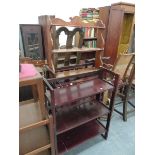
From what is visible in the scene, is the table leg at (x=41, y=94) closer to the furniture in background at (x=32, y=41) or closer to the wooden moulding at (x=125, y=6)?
the furniture in background at (x=32, y=41)

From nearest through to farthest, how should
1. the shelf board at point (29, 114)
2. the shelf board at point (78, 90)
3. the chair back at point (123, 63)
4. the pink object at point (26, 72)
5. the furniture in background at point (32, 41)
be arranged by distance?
1. the pink object at point (26, 72)
2. the shelf board at point (29, 114)
3. the shelf board at point (78, 90)
4. the furniture in background at point (32, 41)
5. the chair back at point (123, 63)

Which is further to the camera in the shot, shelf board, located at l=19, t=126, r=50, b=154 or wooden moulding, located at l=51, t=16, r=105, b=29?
wooden moulding, located at l=51, t=16, r=105, b=29

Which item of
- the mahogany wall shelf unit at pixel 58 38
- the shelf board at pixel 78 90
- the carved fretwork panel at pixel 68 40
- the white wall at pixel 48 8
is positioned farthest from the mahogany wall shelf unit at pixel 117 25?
the shelf board at pixel 78 90

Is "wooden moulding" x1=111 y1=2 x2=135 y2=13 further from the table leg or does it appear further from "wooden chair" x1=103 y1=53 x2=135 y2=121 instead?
the table leg

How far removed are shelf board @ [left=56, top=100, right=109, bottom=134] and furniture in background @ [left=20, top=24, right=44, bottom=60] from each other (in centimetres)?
83

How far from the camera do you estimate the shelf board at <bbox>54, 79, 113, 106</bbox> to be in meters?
1.30

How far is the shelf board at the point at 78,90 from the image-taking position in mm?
1302

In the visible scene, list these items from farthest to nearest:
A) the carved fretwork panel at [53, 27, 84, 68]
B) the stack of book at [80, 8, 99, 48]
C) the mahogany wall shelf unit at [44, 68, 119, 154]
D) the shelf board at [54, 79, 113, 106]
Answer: the stack of book at [80, 8, 99, 48] → the carved fretwork panel at [53, 27, 84, 68] → the mahogany wall shelf unit at [44, 68, 119, 154] → the shelf board at [54, 79, 113, 106]

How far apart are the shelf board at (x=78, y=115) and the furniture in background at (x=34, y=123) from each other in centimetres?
20

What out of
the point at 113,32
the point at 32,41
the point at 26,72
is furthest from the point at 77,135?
the point at 113,32

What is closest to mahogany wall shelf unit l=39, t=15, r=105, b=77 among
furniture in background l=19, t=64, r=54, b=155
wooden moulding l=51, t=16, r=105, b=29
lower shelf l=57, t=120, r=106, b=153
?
wooden moulding l=51, t=16, r=105, b=29

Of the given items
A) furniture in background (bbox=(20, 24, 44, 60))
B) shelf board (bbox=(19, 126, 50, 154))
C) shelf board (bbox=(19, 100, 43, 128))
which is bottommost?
shelf board (bbox=(19, 126, 50, 154))

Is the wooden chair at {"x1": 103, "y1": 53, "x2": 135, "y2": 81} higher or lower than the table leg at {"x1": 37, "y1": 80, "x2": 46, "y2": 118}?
higher

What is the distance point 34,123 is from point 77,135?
77 cm
